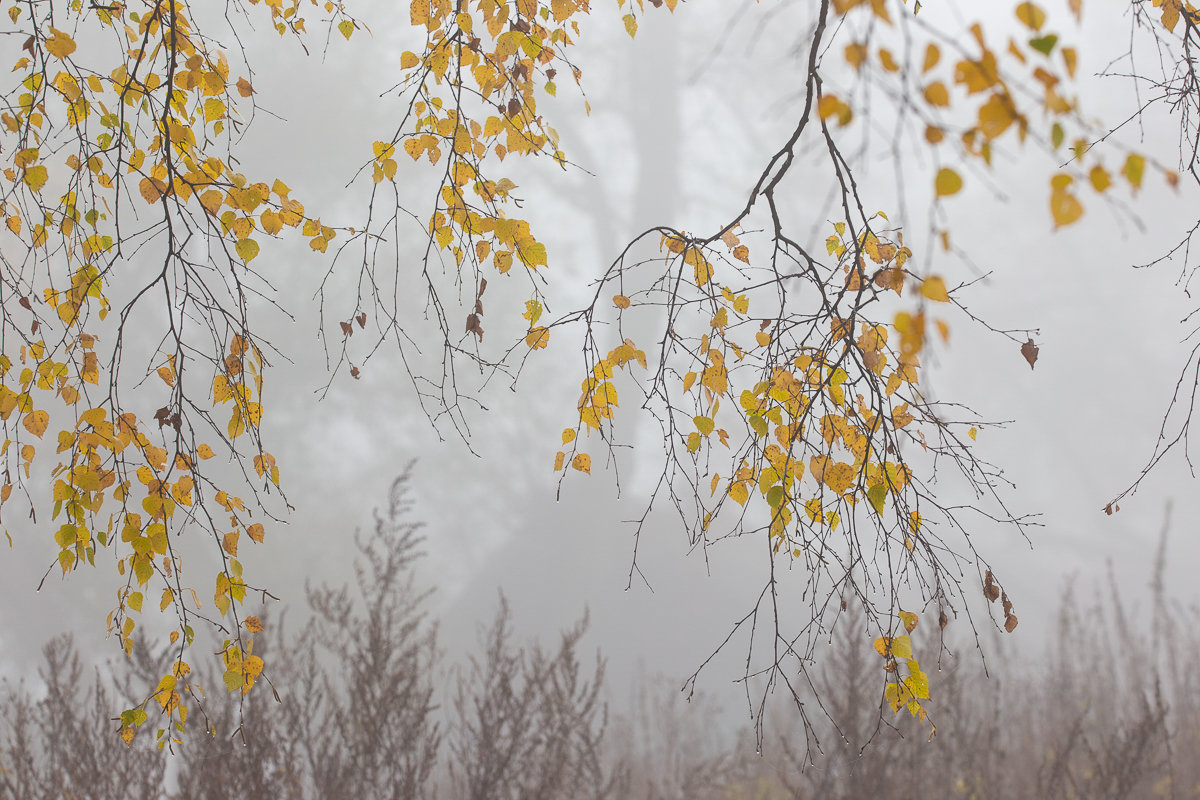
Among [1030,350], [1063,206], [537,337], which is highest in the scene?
[537,337]

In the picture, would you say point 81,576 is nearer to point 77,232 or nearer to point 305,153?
point 305,153

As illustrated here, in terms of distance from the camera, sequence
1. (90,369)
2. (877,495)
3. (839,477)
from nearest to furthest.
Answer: (877,495) < (839,477) < (90,369)

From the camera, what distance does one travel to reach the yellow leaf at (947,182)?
919 mm

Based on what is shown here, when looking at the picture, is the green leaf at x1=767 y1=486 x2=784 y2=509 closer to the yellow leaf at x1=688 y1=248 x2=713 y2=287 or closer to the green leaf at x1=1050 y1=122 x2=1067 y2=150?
the yellow leaf at x1=688 y1=248 x2=713 y2=287

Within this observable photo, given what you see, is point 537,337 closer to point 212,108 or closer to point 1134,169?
point 212,108

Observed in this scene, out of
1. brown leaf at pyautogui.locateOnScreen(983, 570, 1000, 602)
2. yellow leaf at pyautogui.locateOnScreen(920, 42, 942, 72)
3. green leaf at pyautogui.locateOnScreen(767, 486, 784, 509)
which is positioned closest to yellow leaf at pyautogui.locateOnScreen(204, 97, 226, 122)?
green leaf at pyautogui.locateOnScreen(767, 486, 784, 509)

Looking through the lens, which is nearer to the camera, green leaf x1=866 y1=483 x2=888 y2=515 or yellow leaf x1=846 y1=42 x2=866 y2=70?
yellow leaf x1=846 y1=42 x2=866 y2=70

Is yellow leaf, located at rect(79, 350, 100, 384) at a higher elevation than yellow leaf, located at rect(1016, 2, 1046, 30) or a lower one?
higher

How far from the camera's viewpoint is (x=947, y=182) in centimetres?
94

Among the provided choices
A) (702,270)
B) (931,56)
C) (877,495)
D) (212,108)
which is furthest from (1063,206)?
(212,108)

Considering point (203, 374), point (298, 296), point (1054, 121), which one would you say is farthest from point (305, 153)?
point (1054, 121)

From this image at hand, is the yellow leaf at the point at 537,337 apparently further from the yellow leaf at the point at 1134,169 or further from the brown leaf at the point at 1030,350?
the yellow leaf at the point at 1134,169

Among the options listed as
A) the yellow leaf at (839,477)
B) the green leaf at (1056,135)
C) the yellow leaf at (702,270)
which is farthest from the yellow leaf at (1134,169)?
the yellow leaf at (702,270)

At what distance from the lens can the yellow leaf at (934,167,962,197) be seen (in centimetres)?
92
